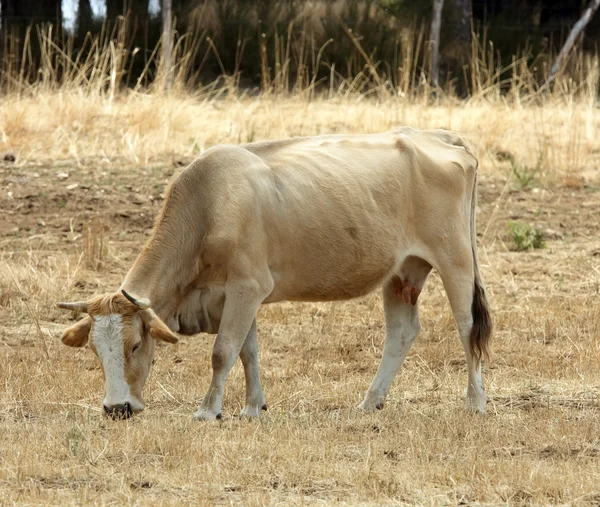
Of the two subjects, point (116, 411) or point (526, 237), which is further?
point (526, 237)

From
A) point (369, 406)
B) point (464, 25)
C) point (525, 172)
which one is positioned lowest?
point (525, 172)

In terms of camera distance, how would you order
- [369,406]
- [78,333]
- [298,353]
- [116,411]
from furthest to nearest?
[298,353], [369,406], [78,333], [116,411]

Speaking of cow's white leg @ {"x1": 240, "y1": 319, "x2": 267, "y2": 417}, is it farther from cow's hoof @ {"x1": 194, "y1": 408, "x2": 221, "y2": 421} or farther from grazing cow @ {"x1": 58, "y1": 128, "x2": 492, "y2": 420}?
cow's hoof @ {"x1": 194, "y1": 408, "x2": 221, "y2": 421}

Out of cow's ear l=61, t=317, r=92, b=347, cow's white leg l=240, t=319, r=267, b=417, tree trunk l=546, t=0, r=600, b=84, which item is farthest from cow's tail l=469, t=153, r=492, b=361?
tree trunk l=546, t=0, r=600, b=84

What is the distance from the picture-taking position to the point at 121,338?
5.95 metres

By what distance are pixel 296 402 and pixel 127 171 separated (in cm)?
675

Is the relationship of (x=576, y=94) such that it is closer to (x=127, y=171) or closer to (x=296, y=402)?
(x=127, y=171)

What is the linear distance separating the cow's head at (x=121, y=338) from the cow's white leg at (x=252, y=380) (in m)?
0.81

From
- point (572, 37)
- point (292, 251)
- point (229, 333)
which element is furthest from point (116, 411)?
point (572, 37)

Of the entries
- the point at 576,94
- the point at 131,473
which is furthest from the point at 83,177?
the point at 576,94

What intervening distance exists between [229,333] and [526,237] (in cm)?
560

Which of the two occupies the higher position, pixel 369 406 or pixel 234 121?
pixel 369 406

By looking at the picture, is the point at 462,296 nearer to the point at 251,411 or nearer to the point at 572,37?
the point at 251,411

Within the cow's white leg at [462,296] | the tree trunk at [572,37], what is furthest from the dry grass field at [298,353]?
the tree trunk at [572,37]
